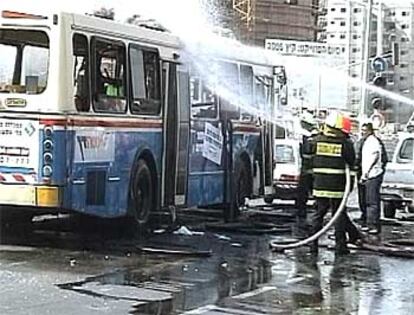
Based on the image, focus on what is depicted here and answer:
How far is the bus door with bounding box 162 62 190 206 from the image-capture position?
1731cm

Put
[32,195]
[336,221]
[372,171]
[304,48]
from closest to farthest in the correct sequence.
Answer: [32,195], [336,221], [372,171], [304,48]

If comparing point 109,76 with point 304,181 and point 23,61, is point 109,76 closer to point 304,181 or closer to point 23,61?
point 23,61

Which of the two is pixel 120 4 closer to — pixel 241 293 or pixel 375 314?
pixel 241 293

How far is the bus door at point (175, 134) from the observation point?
17.3 meters

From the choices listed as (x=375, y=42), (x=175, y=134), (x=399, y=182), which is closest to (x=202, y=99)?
(x=175, y=134)

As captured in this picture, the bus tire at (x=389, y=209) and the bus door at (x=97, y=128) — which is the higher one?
the bus door at (x=97, y=128)

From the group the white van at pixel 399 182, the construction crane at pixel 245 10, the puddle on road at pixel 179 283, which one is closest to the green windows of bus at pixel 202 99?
the puddle on road at pixel 179 283

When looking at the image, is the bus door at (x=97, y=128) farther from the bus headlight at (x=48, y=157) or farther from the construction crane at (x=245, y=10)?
the construction crane at (x=245, y=10)

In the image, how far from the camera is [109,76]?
51.5ft

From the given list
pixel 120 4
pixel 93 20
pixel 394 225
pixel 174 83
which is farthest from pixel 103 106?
pixel 394 225

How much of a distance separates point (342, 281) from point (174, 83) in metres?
5.28

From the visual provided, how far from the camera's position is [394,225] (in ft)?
69.2

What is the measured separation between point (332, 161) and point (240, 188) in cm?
545

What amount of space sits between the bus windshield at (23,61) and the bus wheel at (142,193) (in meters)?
2.43
